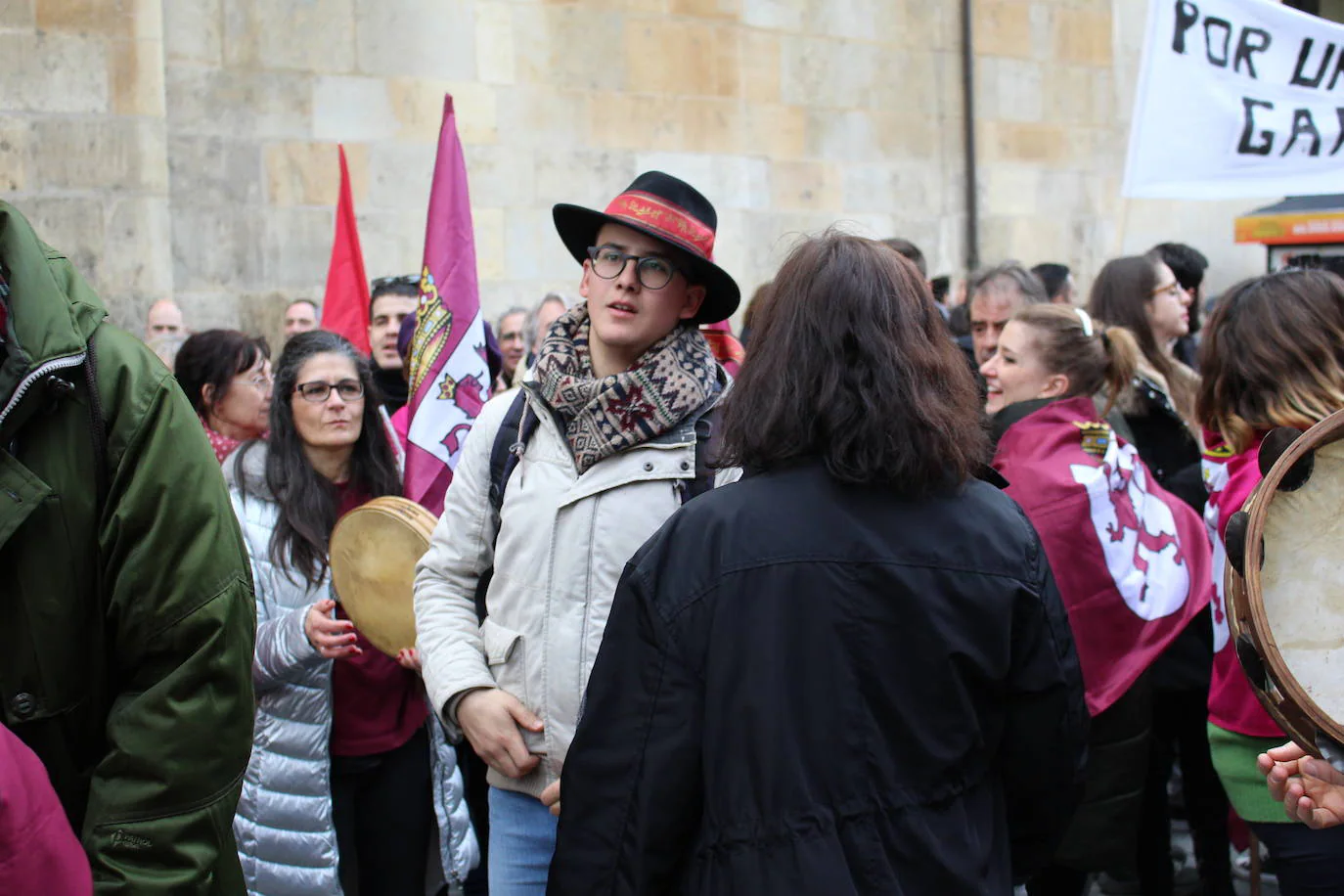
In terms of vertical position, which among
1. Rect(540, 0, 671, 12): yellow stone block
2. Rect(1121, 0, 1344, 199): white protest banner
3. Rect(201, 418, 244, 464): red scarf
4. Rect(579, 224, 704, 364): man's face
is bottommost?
Rect(201, 418, 244, 464): red scarf

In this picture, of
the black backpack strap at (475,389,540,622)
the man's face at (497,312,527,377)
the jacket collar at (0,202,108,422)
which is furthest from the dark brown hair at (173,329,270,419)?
the man's face at (497,312,527,377)

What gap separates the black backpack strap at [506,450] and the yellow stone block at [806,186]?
7.32 meters

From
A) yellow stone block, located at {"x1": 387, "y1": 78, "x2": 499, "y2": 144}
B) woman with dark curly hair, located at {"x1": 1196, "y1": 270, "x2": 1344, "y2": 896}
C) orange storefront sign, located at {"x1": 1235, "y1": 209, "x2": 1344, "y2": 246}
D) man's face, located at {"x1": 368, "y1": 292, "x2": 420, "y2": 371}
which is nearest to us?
woman with dark curly hair, located at {"x1": 1196, "y1": 270, "x2": 1344, "y2": 896}

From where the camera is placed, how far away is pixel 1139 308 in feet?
17.3

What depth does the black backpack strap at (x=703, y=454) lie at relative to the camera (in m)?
2.61

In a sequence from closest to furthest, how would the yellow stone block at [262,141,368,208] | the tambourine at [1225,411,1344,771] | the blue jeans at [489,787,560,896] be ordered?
1. the tambourine at [1225,411,1344,771]
2. the blue jeans at [489,787,560,896]
3. the yellow stone block at [262,141,368,208]

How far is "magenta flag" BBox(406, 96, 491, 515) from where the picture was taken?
4.23m

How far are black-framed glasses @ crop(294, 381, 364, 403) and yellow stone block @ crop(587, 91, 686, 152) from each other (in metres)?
5.45

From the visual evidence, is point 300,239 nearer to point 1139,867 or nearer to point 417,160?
point 417,160

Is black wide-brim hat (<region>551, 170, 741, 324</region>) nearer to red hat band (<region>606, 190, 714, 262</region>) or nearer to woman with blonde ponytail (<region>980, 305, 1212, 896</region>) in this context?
red hat band (<region>606, 190, 714, 262</region>)

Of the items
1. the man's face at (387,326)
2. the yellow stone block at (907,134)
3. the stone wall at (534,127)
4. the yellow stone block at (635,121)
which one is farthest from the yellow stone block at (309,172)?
the yellow stone block at (907,134)

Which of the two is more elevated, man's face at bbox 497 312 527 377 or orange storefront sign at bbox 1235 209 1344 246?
orange storefront sign at bbox 1235 209 1344 246

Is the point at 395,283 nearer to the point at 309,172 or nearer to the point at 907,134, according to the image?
the point at 309,172

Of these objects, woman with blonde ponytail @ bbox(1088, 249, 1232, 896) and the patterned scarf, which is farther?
woman with blonde ponytail @ bbox(1088, 249, 1232, 896)
